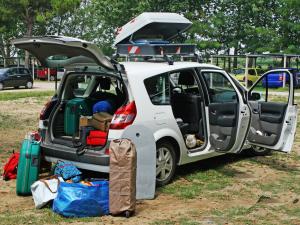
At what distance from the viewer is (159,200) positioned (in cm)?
614

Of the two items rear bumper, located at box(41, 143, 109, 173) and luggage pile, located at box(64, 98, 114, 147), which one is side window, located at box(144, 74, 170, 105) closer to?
luggage pile, located at box(64, 98, 114, 147)

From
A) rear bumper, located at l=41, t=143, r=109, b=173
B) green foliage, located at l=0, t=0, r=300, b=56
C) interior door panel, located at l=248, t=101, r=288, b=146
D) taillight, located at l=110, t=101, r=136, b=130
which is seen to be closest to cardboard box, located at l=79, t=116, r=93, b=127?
rear bumper, located at l=41, t=143, r=109, b=173

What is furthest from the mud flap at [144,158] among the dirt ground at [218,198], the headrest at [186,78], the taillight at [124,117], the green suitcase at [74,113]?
the headrest at [186,78]

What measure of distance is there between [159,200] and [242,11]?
39.8 m

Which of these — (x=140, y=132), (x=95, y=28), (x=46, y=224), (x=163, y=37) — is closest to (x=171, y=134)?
(x=140, y=132)

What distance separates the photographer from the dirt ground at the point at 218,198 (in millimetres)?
5395

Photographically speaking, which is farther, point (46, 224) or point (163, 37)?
point (163, 37)

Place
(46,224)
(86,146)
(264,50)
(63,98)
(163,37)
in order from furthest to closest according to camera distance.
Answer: (264,50) < (163,37) < (63,98) < (86,146) < (46,224)

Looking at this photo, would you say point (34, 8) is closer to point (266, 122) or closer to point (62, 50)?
point (266, 122)

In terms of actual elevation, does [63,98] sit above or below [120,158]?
above

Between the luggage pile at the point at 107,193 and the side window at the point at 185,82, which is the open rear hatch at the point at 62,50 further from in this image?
the side window at the point at 185,82

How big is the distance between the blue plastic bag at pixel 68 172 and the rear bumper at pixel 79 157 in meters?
0.13

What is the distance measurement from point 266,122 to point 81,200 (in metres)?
3.58

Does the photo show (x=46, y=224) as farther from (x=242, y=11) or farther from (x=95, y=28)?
(x=95, y=28)
